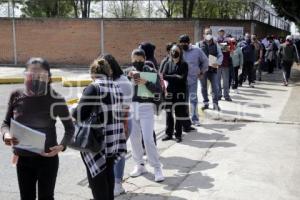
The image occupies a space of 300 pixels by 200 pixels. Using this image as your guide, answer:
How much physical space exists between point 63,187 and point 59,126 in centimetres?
358

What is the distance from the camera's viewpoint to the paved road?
556 cm

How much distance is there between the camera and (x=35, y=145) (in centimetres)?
389

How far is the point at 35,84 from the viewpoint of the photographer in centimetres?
391

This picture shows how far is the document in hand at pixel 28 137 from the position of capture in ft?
12.6

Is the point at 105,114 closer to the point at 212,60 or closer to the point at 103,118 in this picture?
the point at 103,118

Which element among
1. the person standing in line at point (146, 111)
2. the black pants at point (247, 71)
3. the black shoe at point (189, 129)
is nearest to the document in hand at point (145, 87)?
the person standing in line at point (146, 111)

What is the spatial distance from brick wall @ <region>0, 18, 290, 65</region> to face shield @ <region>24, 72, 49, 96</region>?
891 inches

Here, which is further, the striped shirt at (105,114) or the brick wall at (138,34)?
the brick wall at (138,34)

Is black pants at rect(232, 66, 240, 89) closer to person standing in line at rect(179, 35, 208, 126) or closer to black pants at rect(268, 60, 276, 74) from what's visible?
person standing in line at rect(179, 35, 208, 126)

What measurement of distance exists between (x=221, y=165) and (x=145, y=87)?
1.76 meters

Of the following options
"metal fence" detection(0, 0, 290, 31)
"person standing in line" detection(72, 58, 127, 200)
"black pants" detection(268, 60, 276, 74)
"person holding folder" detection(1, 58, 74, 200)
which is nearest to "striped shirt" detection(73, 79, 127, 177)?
"person standing in line" detection(72, 58, 127, 200)

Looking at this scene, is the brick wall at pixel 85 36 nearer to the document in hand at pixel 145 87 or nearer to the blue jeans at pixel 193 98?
the blue jeans at pixel 193 98

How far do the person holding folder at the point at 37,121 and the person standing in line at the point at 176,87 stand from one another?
396cm

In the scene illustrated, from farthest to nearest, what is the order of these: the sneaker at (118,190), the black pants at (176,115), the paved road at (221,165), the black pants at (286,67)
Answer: the black pants at (286,67) < the black pants at (176,115) < the paved road at (221,165) < the sneaker at (118,190)
